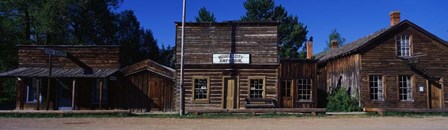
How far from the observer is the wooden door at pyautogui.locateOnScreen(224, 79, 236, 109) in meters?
21.7

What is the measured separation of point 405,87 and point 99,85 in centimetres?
1693

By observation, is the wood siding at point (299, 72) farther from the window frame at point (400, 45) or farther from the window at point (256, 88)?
the window frame at point (400, 45)

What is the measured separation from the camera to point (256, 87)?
71.6 ft

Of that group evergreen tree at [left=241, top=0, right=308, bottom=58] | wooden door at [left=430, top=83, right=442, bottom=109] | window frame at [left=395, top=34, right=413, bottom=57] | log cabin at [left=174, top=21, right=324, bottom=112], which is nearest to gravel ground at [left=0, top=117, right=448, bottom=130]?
log cabin at [left=174, top=21, right=324, bottom=112]

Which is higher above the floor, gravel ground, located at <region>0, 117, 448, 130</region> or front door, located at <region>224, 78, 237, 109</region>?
front door, located at <region>224, 78, 237, 109</region>

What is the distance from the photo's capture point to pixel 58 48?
22.7 m

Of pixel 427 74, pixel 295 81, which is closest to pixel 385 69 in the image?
pixel 427 74

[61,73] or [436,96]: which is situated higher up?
[61,73]

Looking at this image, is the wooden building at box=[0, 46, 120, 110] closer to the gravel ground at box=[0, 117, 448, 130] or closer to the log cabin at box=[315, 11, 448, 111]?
the gravel ground at box=[0, 117, 448, 130]

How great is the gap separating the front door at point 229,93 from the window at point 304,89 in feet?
12.3

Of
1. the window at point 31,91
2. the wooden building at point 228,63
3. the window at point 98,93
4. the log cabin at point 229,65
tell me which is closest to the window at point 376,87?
the log cabin at point 229,65

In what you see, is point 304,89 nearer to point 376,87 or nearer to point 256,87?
point 256,87

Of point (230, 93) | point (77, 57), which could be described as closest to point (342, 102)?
point (230, 93)

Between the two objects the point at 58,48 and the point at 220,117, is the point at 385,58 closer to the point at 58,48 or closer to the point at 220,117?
the point at 220,117
